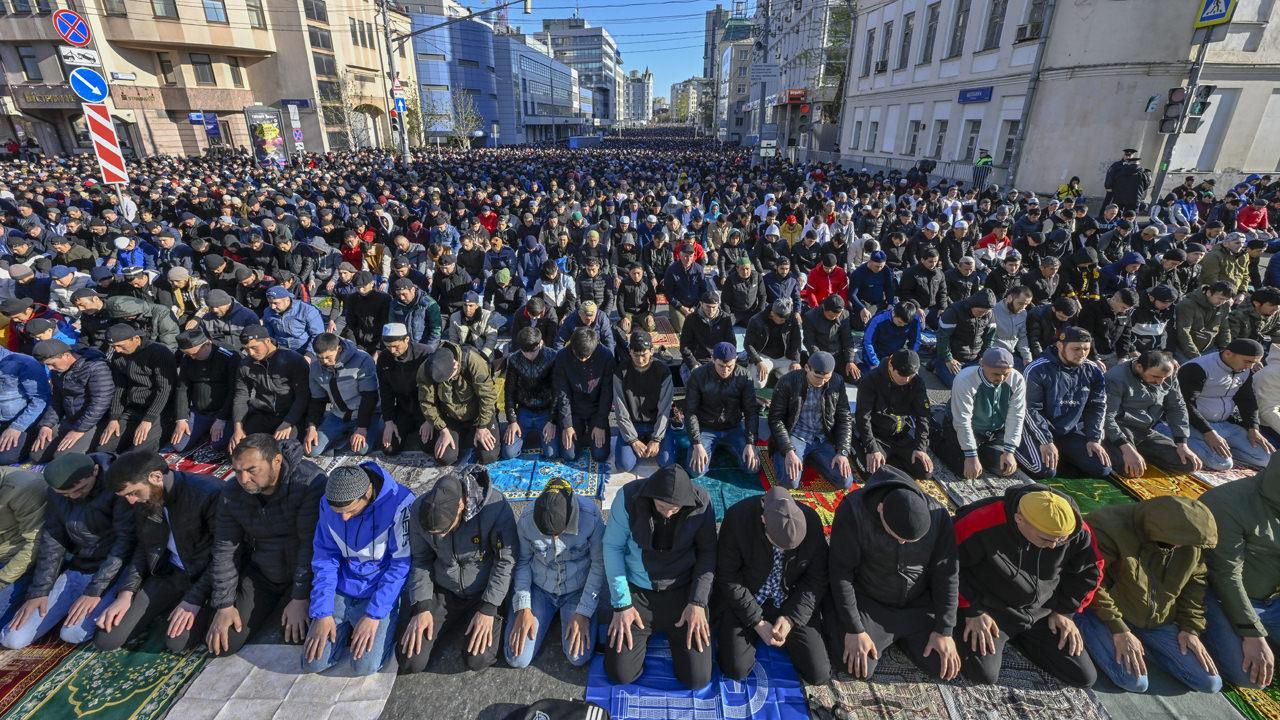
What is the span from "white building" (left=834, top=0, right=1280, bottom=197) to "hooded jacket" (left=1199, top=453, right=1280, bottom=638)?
62.7 ft

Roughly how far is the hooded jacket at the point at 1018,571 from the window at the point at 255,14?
48316 mm

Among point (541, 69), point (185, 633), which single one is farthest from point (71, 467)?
point (541, 69)

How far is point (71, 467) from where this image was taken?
3607 mm

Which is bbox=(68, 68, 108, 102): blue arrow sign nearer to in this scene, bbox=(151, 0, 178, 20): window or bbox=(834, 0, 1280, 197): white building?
bbox=(834, 0, 1280, 197): white building

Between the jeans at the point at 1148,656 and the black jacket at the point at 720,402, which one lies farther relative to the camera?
the black jacket at the point at 720,402

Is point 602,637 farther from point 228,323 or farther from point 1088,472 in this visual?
point 228,323

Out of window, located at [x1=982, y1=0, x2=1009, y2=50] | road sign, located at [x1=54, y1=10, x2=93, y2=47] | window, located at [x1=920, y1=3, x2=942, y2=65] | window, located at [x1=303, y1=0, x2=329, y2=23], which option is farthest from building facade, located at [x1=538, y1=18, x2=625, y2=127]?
road sign, located at [x1=54, y1=10, x2=93, y2=47]

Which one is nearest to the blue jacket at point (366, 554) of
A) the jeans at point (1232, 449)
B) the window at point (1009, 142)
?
the jeans at point (1232, 449)

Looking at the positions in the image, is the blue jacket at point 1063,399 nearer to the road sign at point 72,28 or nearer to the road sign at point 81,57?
A: the road sign at point 81,57

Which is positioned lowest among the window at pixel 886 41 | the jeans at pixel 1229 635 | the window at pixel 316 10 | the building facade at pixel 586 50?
the jeans at pixel 1229 635

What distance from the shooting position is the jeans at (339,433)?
5.86 meters

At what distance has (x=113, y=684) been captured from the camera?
3.39m

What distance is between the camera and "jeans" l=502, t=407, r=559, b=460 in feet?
19.3

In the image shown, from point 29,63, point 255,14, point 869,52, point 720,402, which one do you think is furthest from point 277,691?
point 29,63
